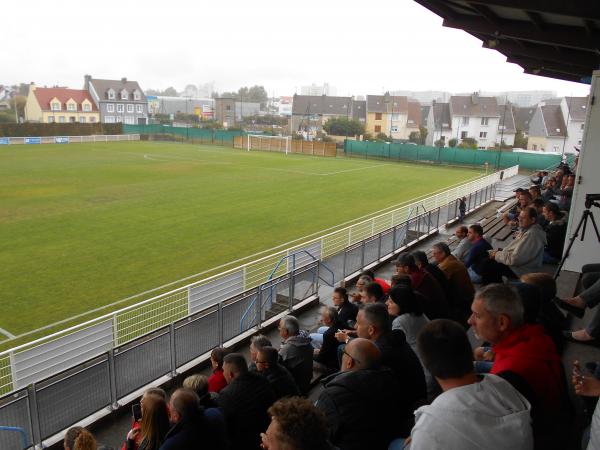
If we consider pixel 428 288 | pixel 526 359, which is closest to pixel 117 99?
pixel 428 288

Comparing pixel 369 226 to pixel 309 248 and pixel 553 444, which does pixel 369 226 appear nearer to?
pixel 309 248

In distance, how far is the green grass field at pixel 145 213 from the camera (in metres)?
11.8

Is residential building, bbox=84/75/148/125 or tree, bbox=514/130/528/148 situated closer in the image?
tree, bbox=514/130/528/148

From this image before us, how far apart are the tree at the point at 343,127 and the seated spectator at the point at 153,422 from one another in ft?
225

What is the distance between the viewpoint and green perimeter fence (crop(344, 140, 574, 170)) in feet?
136

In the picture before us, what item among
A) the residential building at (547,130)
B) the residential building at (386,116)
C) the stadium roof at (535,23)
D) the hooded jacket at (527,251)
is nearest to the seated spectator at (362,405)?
the hooded jacket at (527,251)

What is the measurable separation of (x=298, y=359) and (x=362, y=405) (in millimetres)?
1789

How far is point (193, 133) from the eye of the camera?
60625mm

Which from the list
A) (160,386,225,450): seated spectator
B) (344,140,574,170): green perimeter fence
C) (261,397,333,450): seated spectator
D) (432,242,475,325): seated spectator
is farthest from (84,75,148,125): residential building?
(261,397,333,450): seated spectator

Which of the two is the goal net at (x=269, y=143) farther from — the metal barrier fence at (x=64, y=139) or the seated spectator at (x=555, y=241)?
the seated spectator at (x=555, y=241)

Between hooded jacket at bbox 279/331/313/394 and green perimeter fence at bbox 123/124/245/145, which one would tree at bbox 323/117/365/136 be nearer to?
green perimeter fence at bbox 123/124/245/145

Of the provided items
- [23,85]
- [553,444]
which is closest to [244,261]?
[553,444]

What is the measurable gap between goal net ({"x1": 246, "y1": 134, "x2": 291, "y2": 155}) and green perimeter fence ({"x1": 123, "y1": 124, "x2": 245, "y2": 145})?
5.43m

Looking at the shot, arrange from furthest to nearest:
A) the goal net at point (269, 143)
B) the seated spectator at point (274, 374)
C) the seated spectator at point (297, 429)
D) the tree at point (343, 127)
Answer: the tree at point (343, 127)
the goal net at point (269, 143)
the seated spectator at point (274, 374)
the seated spectator at point (297, 429)
